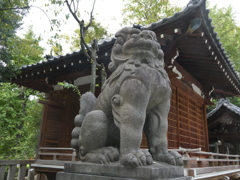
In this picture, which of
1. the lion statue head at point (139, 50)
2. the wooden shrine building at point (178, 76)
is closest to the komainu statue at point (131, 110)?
the lion statue head at point (139, 50)

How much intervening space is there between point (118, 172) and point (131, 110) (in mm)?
623

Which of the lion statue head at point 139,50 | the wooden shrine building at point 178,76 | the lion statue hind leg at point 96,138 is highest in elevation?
the wooden shrine building at point 178,76

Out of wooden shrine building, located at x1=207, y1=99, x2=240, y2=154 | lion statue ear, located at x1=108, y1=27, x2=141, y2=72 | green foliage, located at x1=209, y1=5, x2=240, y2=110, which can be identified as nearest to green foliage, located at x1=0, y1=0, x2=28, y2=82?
lion statue ear, located at x1=108, y1=27, x2=141, y2=72

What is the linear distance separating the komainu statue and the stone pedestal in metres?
0.08

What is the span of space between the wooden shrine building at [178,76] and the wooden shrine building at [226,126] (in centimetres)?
97

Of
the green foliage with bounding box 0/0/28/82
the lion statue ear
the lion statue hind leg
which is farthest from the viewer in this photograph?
the green foliage with bounding box 0/0/28/82

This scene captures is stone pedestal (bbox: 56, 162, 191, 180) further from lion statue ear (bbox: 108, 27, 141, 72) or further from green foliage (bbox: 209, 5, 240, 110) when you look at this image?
green foliage (bbox: 209, 5, 240, 110)

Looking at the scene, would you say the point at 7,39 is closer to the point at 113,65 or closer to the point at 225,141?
the point at 113,65

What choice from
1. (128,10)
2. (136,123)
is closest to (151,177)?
(136,123)

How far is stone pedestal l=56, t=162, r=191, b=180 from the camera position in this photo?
1.82 m

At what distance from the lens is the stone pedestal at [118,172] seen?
1818mm

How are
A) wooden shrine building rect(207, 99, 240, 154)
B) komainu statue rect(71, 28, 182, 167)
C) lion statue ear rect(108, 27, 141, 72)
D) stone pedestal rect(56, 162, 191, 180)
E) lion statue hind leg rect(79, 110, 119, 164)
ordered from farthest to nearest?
wooden shrine building rect(207, 99, 240, 154), lion statue ear rect(108, 27, 141, 72), lion statue hind leg rect(79, 110, 119, 164), komainu statue rect(71, 28, 182, 167), stone pedestal rect(56, 162, 191, 180)

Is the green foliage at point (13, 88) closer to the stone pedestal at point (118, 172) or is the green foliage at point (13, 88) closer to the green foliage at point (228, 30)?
the stone pedestal at point (118, 172)

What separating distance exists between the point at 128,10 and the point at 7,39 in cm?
1234
